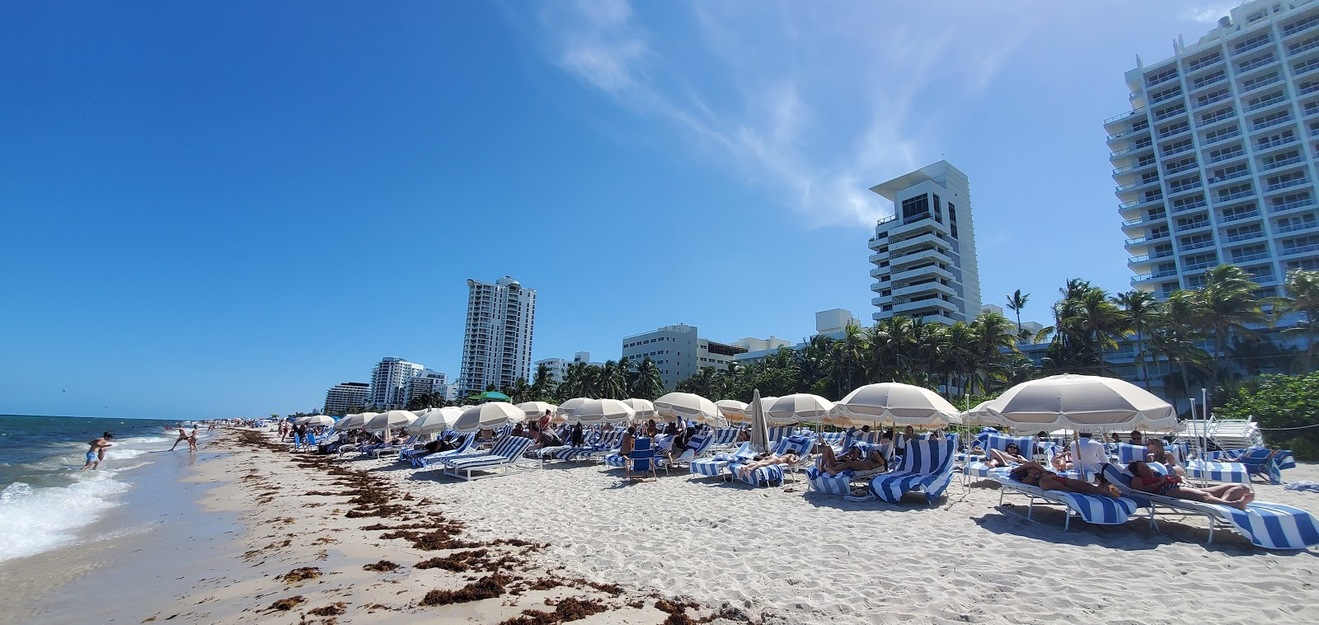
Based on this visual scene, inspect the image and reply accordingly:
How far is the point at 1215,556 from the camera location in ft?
18.0

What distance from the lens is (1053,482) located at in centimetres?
718

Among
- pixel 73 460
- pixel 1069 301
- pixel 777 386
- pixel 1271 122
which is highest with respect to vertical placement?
pixel 1271 122

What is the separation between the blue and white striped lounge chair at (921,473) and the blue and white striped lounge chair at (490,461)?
31.0 feet

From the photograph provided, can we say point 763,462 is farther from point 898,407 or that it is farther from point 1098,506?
point 1098,506

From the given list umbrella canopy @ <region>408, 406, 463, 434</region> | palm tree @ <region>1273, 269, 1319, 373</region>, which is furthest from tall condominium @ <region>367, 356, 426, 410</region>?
palm tree @ <region>1273, 269, 1319, 373</region>

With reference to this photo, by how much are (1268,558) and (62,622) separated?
38.0 ft

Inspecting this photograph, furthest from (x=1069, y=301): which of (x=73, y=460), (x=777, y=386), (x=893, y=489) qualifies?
(x=73, y=460)

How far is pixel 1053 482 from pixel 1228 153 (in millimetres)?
77111

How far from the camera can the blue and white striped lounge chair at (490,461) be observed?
1399 centimetres

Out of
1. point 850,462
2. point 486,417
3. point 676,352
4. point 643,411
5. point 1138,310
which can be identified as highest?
point 676,352

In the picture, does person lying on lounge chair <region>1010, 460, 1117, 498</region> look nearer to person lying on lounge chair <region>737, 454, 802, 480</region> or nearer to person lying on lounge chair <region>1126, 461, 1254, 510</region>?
person lying on lounge chair <region>1126, 461, 1254, 510</region>

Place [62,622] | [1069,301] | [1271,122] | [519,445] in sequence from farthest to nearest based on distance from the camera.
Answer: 1. [1271,122]
2. [1069,301]
3. [519,445]
4. [62,622]

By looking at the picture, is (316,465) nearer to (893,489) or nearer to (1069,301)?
(893,489)

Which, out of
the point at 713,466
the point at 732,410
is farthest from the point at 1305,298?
the point at 713,466
